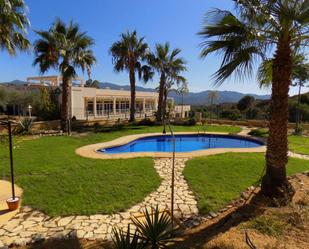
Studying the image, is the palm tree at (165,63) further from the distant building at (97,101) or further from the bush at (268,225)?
the bush at (268,225)

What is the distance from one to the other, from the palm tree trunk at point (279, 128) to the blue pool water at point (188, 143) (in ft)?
31.5

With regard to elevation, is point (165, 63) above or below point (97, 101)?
above

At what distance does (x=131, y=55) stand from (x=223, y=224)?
20.0m

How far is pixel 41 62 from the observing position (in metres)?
17.4

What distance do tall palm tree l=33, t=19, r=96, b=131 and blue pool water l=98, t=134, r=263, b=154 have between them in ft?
19.6

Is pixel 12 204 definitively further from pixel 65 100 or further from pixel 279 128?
pixel 65 100

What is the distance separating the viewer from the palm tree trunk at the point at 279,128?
6.23 metres

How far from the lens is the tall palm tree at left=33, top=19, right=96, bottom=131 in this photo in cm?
1711

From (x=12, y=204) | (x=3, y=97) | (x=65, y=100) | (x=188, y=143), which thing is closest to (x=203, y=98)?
(x=188, y=143)

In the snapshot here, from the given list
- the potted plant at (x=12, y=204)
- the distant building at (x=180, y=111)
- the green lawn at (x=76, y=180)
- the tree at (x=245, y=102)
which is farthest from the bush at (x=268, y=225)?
the tree at (x=245, y=102)

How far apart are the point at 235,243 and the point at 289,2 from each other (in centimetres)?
501

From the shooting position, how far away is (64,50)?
17.3 meters

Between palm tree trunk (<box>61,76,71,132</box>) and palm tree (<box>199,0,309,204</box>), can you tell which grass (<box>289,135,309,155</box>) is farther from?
palm tree trunk (<box>61,76,71,132</box>)

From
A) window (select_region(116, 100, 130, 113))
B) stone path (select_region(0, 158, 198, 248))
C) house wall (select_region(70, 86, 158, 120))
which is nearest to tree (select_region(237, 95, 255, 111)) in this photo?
house wall (select_region(70, 86, 158, 120))
